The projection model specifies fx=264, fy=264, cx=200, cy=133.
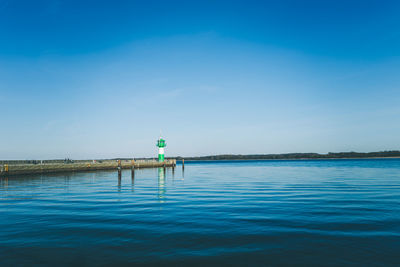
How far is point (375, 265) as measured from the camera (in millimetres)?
7012

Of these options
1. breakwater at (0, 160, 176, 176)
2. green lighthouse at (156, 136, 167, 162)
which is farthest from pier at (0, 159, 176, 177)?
green lighthouse at (156, 136, 167, 162)

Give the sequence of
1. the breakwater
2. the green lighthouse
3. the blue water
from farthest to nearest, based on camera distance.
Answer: the green lighthouse < the breakwater < the blue water

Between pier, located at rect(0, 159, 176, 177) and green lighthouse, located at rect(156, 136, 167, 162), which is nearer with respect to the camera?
pier, located at rect(0, 159, 176, 177)

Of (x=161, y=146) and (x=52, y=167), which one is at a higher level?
(x=161, y=146)

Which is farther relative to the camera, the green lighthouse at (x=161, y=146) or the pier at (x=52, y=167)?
the green lighthouse at (x=161, y=146)

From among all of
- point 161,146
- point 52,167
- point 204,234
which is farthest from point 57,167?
point 204,234

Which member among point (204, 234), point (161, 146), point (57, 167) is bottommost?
point (204, 234)

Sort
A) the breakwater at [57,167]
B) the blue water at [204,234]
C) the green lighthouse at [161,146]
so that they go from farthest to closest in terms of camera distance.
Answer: the green lighthouse at [161,146]
the breakwater at [57,167]
the blue water at [204,234]

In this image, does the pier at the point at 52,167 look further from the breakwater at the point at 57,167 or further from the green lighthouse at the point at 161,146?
the green lighthouse at the point at 161,146

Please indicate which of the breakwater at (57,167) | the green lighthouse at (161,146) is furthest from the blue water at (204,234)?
the green lighthouse at (161,146)

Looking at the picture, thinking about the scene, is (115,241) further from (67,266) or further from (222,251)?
(222,251)

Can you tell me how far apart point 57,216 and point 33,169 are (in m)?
39.7

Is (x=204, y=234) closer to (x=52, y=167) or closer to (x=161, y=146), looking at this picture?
(x=52, y=167)

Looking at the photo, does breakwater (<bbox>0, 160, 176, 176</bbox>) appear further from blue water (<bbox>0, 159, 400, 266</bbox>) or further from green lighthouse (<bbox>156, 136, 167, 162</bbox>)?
blue water (<bbox>0, 159, 400, 266</bbox>)
